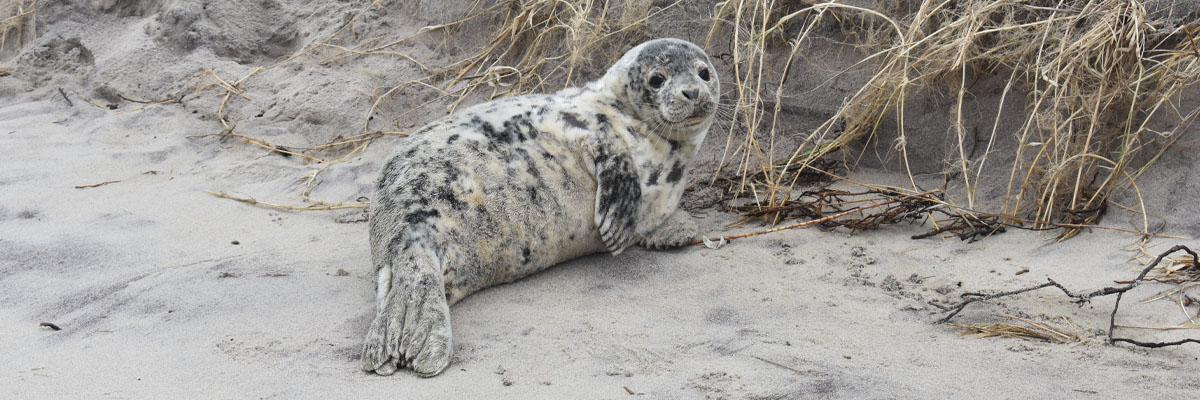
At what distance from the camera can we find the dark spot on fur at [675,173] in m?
4.17

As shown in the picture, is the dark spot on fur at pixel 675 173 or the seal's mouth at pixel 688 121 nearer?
the seal's mouth at pixel 688 121

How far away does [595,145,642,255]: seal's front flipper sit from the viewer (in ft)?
12.5

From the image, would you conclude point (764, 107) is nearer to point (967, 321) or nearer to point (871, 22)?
point (871, 22)

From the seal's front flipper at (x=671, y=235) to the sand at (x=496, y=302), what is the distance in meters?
0.05

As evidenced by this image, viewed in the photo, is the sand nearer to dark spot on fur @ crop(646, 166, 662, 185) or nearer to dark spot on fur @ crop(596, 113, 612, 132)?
dark spot on fur @ crop(646, 166, 662, 185)

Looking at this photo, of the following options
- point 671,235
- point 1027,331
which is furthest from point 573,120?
point 1027,331

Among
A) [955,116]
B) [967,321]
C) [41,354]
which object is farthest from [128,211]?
[955,116]

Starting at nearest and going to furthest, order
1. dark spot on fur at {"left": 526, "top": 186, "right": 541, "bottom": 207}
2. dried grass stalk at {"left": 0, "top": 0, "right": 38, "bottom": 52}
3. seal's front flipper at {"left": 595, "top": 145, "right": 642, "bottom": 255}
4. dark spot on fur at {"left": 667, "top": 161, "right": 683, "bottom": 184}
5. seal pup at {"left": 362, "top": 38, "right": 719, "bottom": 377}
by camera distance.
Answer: seal pup at {"left": 362, "top": 38, "right": 719, "bottom": 377} → dark spot on fur at {"left": 526, "top": 186, "right": 541, "bottom": 207} → seal's front flipper at {"left": 595, "top": 145, "right": 642, "bottom": 255} → dark spot on fur at {"left": 667, "top": 161, "right": 683, "bottom": 184} → dried grass stalk at {"left": 0, "top": 0, "right": 38, "bottom": 52}

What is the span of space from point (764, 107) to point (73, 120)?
14.4ft

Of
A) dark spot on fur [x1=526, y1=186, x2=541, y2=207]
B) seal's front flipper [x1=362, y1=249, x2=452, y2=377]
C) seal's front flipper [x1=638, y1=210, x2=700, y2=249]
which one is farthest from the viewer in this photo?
seal's front flipper [x1=638, y1=210, x2=700, y2=249]

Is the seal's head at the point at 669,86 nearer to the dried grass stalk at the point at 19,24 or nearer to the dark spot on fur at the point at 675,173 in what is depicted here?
the dark spot on fur at the point at 675,173

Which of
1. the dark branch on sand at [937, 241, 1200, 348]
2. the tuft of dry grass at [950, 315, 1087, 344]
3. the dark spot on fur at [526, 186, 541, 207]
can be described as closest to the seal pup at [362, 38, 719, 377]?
the dark spot on fur at [526, 186, 541, 207]

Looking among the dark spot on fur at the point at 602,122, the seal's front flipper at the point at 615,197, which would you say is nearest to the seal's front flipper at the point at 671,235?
the seal's front flipper at the point at 615,197

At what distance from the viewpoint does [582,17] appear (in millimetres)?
5340
